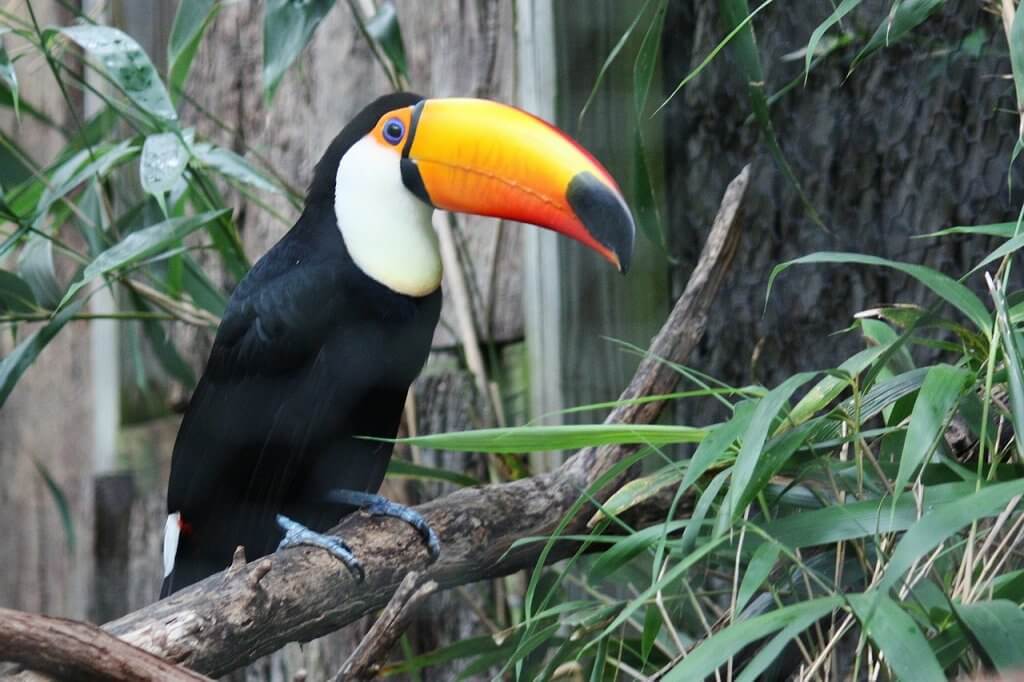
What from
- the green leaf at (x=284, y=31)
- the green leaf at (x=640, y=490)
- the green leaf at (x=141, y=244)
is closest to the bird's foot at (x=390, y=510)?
the green leaf at (x=640, y=490)

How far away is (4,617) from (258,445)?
633mm

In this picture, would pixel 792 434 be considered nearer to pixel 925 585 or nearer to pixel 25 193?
pixel 925 585

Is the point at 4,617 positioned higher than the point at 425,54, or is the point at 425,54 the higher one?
the point at 425,54

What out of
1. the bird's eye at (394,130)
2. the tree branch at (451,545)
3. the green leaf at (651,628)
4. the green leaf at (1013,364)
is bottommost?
the green leaf at (651,628)

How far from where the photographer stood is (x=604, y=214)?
3.68ft

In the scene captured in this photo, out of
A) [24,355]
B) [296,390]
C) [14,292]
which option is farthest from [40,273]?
[296,390]

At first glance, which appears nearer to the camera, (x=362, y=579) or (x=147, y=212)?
(x=362, y=579)

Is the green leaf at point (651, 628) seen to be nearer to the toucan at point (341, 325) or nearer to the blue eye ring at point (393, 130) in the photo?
the toucan at point (341, 325)

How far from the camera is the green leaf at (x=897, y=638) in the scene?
2.15 ft

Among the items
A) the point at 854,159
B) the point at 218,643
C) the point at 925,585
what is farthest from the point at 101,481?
the point at 925,585

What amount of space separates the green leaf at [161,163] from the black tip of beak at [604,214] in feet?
1.30

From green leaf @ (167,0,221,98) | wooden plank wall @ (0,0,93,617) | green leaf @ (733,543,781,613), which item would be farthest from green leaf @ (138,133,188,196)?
wooden plank wall @ (0,0,93,617)

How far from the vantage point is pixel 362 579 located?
1.05 m

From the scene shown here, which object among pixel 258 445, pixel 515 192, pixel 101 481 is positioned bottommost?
pixel 101 481
